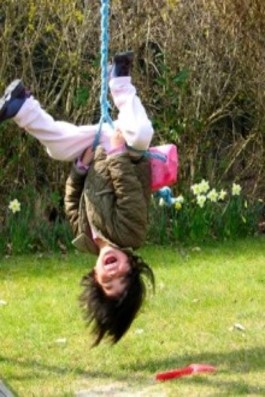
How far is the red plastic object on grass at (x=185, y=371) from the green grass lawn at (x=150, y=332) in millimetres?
48

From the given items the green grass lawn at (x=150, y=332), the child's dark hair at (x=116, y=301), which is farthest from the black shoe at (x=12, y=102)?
the green grass lawn at (x=150, y=332)

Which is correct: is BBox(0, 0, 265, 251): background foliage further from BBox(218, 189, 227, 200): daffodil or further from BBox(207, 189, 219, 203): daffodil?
BBox(207, 189, 219, 203): daffodil

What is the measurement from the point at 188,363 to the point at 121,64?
208 cm

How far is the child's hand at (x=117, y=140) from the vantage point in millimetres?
4488

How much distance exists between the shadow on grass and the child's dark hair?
0.85m

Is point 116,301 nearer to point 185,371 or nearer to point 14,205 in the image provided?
point 185,371

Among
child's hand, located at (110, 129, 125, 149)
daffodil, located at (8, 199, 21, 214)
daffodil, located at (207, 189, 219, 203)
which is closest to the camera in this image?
child's hand, located at (110, 129, 125, 149)

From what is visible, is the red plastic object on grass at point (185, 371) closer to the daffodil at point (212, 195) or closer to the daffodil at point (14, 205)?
the daffodil at point (14, 205)

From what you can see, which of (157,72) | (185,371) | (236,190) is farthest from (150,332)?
(157,72)

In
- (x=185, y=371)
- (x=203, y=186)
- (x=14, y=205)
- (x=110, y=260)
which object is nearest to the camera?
(x=110, y=260)

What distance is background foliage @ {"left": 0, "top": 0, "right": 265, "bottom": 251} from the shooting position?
31.4 feet

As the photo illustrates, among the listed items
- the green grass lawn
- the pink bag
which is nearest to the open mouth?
the pink bag

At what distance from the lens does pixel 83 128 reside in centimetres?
453

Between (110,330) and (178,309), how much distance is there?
2194 millimetres
